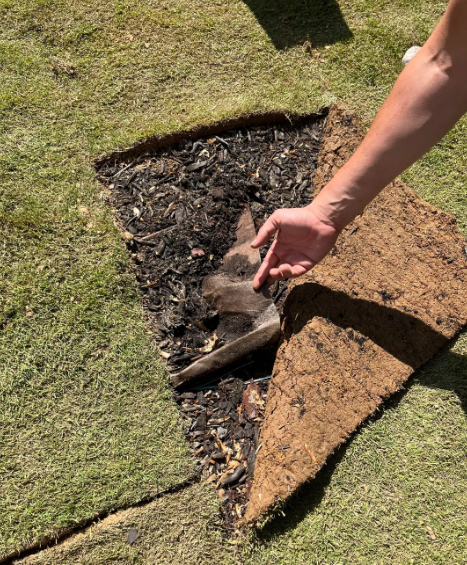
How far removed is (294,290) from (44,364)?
1.91 m

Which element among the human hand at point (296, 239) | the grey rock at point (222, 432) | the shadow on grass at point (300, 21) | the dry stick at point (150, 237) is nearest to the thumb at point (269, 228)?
the human hand at point (296, 239)

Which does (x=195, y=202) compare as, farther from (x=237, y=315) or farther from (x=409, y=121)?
(x=409, y=121)

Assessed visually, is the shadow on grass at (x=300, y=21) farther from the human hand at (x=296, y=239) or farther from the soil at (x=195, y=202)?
the human hand at (x=296, y=239)

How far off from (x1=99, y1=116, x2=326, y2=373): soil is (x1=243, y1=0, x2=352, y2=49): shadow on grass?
1.09m

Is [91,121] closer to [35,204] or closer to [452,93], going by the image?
[35,204]

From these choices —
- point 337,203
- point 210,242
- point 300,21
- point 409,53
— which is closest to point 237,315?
point 210,242

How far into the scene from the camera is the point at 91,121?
366 centimetres

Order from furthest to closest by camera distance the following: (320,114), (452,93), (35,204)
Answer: (320,114)
(35,204)
(452,93)

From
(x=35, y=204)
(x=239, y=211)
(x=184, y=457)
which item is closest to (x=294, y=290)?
(x=239, y=211)

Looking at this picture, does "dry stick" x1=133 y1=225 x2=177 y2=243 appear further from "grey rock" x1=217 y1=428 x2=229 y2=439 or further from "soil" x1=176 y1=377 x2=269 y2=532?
"grey rock" x1=217 y1=428 x2=229 y2=439

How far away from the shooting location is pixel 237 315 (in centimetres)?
296

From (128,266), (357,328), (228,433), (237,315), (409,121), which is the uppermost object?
(409,121)

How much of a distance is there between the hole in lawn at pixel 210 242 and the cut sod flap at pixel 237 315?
0.07ft

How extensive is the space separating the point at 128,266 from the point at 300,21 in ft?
11.1
